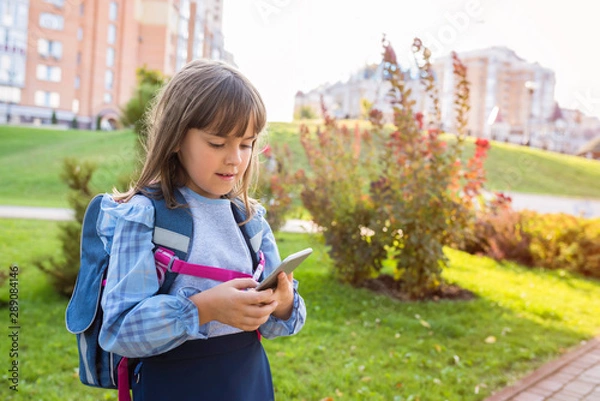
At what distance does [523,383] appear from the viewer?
366cm

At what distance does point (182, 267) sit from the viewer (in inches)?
51.8

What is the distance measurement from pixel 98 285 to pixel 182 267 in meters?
0.21

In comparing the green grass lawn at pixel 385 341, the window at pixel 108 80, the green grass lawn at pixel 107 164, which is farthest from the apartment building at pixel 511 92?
the green grass lawn at pixel 385 341

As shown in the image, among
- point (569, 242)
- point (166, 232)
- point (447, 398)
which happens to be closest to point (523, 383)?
point (447, 398)

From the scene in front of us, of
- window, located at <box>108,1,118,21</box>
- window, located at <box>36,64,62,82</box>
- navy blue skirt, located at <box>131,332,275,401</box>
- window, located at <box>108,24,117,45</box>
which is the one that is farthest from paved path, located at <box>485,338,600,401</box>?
window, located at <box>36,64,62,82</box>

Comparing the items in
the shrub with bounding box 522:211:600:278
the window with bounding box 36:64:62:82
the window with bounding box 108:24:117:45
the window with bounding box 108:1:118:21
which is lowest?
the shrub with bounding box 522:211:600:278

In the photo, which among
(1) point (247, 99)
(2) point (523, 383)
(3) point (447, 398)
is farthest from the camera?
(2) point (523, 383)

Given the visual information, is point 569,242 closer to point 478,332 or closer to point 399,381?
point 478,332

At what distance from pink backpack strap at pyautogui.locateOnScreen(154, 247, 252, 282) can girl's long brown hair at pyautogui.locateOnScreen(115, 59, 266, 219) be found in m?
0.13

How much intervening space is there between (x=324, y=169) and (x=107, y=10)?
1528 centimetres

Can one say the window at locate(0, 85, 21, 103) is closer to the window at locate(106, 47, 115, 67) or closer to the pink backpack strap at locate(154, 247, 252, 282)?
the window at locate(106, 47, 115, 67)

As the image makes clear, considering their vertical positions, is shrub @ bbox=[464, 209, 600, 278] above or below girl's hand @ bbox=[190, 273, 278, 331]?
below

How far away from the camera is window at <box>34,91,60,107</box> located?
22303mm

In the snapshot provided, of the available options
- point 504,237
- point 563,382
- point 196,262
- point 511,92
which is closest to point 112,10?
point 504,237
